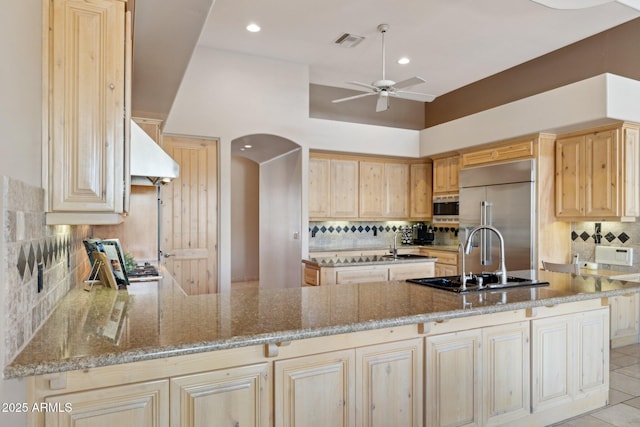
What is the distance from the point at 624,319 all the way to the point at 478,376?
3422 mm

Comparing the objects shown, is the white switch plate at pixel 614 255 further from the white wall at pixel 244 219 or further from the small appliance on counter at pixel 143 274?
the white wall at pixel 244 219

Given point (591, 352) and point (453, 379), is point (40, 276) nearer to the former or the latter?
point (453, 379)

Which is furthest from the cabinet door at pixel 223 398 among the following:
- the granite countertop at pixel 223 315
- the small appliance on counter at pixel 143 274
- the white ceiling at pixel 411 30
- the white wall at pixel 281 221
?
the white wall at pixel 281 221

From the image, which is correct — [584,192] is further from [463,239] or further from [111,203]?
[111,203]

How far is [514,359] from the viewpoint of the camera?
2.42 meters

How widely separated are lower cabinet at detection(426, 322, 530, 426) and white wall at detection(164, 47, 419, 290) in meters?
3.47

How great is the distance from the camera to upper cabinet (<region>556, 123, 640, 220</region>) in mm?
4312

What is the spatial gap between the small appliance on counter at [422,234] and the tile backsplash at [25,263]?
604 cm

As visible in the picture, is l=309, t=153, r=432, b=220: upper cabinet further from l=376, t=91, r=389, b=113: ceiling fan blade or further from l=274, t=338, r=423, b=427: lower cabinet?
l=274, t=338, r=423, b=427: lower cabinet

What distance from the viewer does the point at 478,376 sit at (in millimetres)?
2277

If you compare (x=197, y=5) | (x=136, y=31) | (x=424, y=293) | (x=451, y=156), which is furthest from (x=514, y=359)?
(x=451, y=156)

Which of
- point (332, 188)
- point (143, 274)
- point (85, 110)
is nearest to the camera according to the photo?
point (85, 110)

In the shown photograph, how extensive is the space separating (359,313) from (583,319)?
183cm

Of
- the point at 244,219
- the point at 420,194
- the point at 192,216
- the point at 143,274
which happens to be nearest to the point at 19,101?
the point at 143,274
